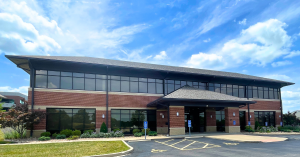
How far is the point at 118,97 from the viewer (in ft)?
83.0

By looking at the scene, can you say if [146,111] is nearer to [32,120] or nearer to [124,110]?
[124,110]

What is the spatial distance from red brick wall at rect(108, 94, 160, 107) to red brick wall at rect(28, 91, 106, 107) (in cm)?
92

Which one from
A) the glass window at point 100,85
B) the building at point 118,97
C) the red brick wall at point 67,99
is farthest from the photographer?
the glass window at point 100,85

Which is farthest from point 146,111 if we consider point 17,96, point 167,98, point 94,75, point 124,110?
point 17,96

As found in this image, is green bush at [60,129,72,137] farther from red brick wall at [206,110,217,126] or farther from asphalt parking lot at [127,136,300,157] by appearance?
red brick wall at [206,110,217,126]

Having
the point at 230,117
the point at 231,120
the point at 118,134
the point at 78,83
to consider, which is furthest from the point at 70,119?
the point at 231,120

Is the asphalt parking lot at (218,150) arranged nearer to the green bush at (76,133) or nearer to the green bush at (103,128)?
the green bush at (103,128)

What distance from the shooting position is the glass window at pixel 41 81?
2264 centimetres

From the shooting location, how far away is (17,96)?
7919 centimetres

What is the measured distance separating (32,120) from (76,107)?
4.42 metres

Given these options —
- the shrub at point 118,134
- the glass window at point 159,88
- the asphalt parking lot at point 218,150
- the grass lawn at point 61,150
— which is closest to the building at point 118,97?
the glass window at point 159,88

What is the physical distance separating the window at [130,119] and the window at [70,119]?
2.46 metres

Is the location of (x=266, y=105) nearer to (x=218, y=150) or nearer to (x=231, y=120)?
(x=231, y=120)

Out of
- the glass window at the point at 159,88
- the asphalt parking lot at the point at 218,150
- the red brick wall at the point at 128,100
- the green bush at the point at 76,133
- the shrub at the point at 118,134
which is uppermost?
the glass window at the point at 159,88
